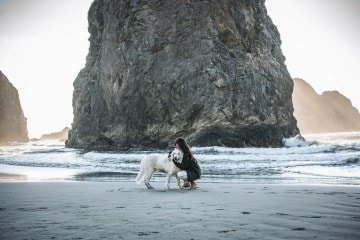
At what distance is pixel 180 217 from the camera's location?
4.70 m

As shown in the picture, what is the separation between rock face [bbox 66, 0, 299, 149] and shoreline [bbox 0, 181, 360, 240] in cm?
2432

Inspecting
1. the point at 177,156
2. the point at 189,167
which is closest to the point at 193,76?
the point at 189,167

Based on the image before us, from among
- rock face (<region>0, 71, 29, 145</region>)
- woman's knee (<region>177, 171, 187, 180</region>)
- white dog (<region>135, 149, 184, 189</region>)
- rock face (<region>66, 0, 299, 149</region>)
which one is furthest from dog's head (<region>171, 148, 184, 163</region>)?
rock face (<region>0, 71, 29, 145</region>)

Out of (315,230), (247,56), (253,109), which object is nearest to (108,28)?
(247,56)

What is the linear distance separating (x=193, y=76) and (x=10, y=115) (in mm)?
101609

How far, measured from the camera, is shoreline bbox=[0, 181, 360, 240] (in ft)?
12.2

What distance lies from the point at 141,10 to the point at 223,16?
8.36 metres

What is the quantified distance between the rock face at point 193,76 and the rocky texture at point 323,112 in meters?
129

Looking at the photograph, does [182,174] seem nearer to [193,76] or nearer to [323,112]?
[193,76]

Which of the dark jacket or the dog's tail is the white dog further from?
the dark jacket

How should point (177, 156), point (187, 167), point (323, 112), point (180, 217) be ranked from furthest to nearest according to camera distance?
1. point (323, 112)
2. point (187, 167)
3. point (177, 156)
4. point (180, 217)

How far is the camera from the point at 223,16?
34.8 meters

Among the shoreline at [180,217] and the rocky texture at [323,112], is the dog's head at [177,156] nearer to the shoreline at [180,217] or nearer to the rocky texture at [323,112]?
the shoreline at [180,217]

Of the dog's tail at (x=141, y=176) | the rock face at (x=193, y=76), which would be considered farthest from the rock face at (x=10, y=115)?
the dog's tail at (x=141, y=176)
